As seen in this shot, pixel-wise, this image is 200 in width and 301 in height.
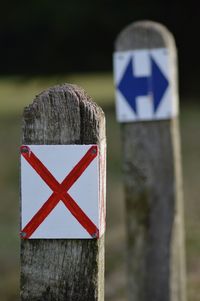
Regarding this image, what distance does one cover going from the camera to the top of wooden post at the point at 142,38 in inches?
264

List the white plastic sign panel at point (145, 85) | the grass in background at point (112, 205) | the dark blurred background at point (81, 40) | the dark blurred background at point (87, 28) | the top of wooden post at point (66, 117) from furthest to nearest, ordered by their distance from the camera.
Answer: the dark blurred background at point (87, 28) < the dark blurred background at point (81, 40) < the grass in background at point (112, 205) < the white plastic sign panel at point (145, 85) < the top of wooden post at point (66, 117)

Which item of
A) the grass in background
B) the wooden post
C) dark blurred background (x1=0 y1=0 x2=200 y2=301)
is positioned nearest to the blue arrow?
the grass in background

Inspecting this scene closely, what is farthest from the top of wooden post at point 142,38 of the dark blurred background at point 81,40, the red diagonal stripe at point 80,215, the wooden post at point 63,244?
the dark blurred background at point 81,40

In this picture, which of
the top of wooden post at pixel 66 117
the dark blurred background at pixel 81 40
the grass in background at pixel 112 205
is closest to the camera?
the top of wooden post at pixel 66 117

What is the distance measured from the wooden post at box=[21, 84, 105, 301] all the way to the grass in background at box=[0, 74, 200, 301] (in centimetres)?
363

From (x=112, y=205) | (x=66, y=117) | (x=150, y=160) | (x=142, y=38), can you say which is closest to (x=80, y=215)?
(x=66, y=117)

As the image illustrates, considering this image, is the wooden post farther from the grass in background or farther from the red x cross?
the grass in background

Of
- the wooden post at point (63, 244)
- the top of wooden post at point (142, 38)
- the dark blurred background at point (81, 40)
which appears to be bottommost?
the wooden post at point (63, 244)

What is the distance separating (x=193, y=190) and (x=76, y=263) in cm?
912

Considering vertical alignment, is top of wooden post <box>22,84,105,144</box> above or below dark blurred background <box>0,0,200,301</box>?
below

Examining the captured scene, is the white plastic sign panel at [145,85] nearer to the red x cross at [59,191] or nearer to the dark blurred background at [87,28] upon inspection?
the red x cross at [59,191]

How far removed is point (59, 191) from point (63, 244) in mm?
192

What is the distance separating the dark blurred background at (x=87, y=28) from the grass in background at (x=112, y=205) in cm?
50

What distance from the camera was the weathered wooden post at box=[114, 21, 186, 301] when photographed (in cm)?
668
